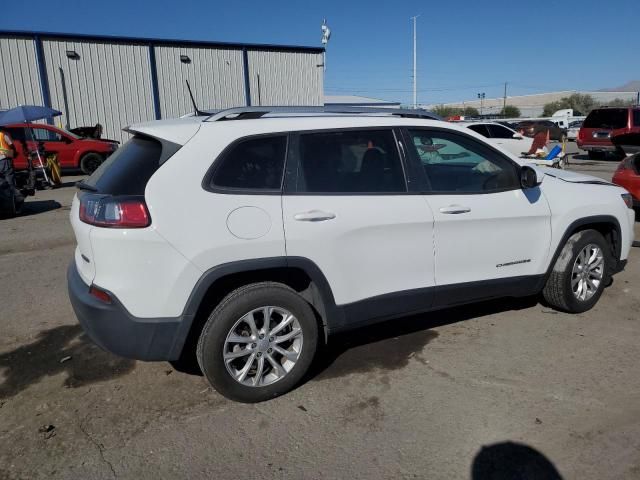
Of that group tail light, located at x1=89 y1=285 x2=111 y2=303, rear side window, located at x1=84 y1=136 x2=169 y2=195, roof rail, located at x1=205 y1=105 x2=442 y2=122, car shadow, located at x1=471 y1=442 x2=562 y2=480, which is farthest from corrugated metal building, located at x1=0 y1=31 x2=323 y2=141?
car shadow, located at x1=471 y1=442 x2=562 y2=480

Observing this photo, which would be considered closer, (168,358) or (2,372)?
(168,358)

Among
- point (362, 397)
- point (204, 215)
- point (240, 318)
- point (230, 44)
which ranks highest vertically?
point (230, 44)

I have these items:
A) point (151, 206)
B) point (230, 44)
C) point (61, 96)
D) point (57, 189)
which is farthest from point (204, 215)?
point (230, 44)

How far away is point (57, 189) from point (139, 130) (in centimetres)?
1277

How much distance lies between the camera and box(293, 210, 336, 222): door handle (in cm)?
319

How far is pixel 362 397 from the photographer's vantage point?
335cm

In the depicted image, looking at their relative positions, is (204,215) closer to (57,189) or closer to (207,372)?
(207,372)

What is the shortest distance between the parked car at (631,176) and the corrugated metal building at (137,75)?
21377mm

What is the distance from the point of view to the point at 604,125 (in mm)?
19125

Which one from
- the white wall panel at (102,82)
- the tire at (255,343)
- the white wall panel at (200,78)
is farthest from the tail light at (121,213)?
the white wall panel at (200,78)

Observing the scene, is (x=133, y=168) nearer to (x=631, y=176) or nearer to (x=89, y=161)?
(x=631, y=176)

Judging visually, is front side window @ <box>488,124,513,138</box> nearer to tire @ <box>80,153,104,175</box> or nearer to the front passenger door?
tire @ <box>80,153,104,175</box>

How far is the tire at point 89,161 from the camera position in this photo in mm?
16438

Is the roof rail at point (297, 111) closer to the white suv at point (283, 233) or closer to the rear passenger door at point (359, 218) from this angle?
the white suv at point (283, 233)
